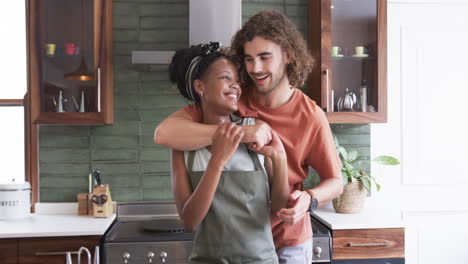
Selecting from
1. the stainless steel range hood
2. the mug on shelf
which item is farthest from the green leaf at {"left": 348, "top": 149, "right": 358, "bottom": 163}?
the mug on shelf

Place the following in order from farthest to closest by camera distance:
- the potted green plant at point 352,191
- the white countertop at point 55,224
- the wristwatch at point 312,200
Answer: the potted green plant at point 352,191, the white countertop at point 55,224, the wristwatch at point 312,200

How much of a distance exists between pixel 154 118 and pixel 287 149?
5.84 feet

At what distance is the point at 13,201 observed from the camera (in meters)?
2.57

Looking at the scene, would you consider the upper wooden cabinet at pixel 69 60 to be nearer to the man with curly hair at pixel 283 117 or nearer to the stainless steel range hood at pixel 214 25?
the stainless steel range hood at pixel 214 25

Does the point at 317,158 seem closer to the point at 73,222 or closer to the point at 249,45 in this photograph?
the point at 249,45

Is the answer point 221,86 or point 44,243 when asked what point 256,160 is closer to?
point 221,86

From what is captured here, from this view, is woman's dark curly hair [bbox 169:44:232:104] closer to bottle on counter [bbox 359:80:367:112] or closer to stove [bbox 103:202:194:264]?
stove [bbox 103:202:194:264]

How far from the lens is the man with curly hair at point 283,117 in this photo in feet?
3.97

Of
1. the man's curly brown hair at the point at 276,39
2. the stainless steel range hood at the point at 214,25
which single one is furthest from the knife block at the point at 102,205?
the man's curly brown hair at the point at 276,39

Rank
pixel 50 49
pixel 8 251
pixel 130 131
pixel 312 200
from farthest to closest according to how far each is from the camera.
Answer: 1. pixel 130 131
2. pixel 50 49
3. pixel 8 251
4. pixel 312 200

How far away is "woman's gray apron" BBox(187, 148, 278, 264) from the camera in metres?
1.14

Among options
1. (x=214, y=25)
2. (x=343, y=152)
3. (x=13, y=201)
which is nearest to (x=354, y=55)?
(x=343, y=152)

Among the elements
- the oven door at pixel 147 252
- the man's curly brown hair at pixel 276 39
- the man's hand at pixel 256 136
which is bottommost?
the oven door at pixel 147 252

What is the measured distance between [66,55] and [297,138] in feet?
6.13
